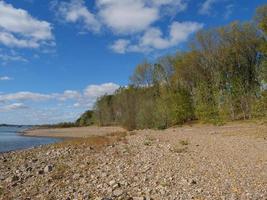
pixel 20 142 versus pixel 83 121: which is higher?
pixel 83 121

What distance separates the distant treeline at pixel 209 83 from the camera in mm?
51344

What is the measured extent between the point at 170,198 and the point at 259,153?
372 inches

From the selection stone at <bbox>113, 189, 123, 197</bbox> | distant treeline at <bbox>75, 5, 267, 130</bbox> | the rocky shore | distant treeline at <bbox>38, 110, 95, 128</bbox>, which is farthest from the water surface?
distant treeline at <bbox>38, 110, 95, 128</bbox>

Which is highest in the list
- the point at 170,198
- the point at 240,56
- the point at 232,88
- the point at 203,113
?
the point at 240,56

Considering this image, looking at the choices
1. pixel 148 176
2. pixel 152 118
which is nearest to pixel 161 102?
pixel 152 118

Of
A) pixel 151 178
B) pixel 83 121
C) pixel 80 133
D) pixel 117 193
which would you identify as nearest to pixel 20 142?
pixel 80 133

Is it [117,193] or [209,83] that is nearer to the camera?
[117,193]

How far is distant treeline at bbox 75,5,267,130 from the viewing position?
51344 millimetres

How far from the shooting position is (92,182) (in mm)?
12820

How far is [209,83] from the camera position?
59.9 m

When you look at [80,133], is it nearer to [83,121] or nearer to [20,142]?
[20,142]

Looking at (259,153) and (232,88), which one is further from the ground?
(232,88)

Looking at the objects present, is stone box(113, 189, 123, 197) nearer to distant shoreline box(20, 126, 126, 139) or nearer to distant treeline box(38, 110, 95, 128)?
distant shoreline box(20, 126, 126, 139)

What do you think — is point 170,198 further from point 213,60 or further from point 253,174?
point 213,60
